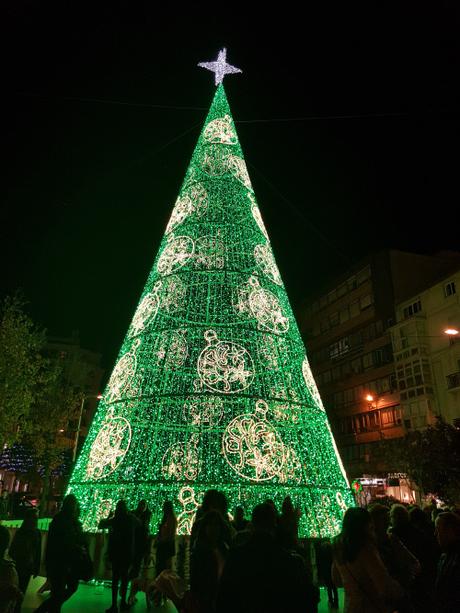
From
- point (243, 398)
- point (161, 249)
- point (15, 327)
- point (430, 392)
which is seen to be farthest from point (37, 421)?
point (430, 392)

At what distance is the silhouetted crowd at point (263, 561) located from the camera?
7.19ft

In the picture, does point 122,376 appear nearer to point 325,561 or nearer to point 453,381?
point 325,561

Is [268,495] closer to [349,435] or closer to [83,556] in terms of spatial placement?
[83,556]

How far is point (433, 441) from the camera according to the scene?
19.8 meters

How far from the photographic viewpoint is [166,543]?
20.5 feet

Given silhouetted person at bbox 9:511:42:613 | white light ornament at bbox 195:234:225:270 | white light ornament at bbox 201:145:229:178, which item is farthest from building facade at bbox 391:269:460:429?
silhouetted person at bbox 9:511:42:613

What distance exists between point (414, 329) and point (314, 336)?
49.3 ft

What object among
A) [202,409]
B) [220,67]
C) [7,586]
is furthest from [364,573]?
[220,67]

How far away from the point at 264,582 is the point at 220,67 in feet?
42.3

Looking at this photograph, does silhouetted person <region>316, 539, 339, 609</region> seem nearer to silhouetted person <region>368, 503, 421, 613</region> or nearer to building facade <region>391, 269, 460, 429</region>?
silhouetted person <region>368, 503, 421, 613</region>

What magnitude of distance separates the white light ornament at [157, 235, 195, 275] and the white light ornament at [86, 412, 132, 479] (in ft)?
10.2

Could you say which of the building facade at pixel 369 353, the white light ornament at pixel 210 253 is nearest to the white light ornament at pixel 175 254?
the white light ornament at pixel 210 253

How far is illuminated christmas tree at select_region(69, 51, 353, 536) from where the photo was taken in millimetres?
7676

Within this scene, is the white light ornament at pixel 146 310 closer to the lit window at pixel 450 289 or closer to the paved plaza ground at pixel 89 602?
the paved plaza ground at pixel 89 602
